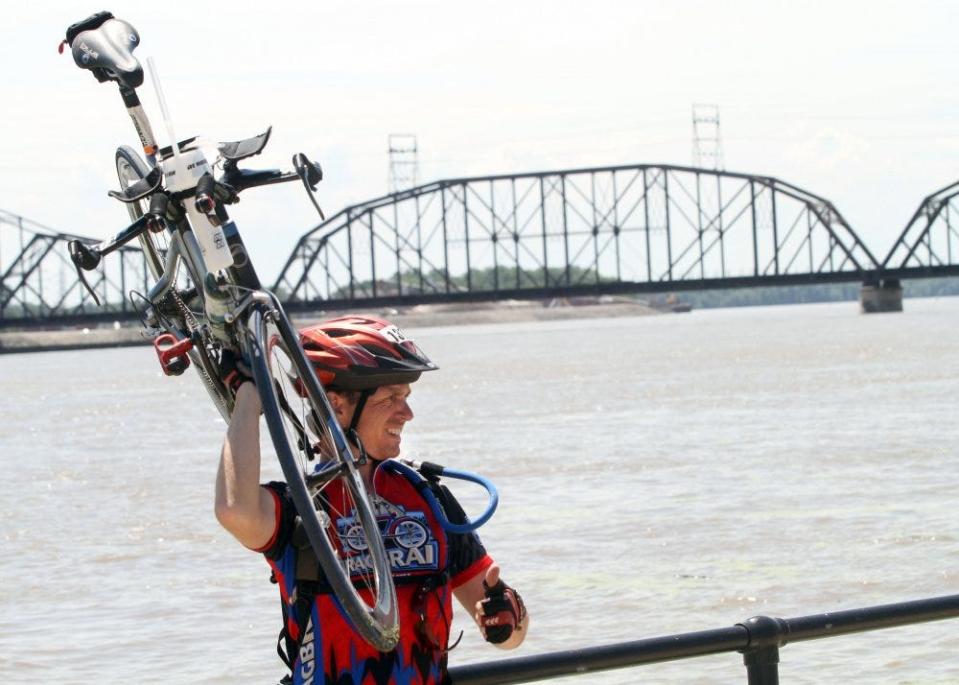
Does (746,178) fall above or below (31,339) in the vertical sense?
above

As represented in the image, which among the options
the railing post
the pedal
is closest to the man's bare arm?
the pedal

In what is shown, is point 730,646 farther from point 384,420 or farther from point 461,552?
point 384,420

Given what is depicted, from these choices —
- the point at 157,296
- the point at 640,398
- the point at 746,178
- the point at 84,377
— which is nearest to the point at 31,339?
the point at 746,178

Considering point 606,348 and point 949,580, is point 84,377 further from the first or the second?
point 949,580

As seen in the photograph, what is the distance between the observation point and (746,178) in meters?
178

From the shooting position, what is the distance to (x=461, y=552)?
3.76 metres

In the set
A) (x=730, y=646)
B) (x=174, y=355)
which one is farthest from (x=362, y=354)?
(x=730, y=646)

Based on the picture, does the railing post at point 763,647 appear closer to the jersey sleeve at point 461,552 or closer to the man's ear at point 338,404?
the jersey sleeve at point 461,552

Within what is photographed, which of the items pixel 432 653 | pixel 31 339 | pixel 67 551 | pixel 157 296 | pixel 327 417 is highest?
pixel 157 296

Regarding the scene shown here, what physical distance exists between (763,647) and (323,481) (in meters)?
1.23

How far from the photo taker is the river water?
44.3ft

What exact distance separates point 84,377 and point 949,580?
9181 centimetres

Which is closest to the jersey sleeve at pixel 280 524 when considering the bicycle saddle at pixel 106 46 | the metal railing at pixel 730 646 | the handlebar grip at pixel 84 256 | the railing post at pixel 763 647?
the metal railing at pixel 730 646

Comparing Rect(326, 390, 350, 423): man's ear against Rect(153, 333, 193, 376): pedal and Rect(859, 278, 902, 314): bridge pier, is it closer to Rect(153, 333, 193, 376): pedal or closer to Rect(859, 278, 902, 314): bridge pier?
Rect(153, 333, 193, 376): pedal
